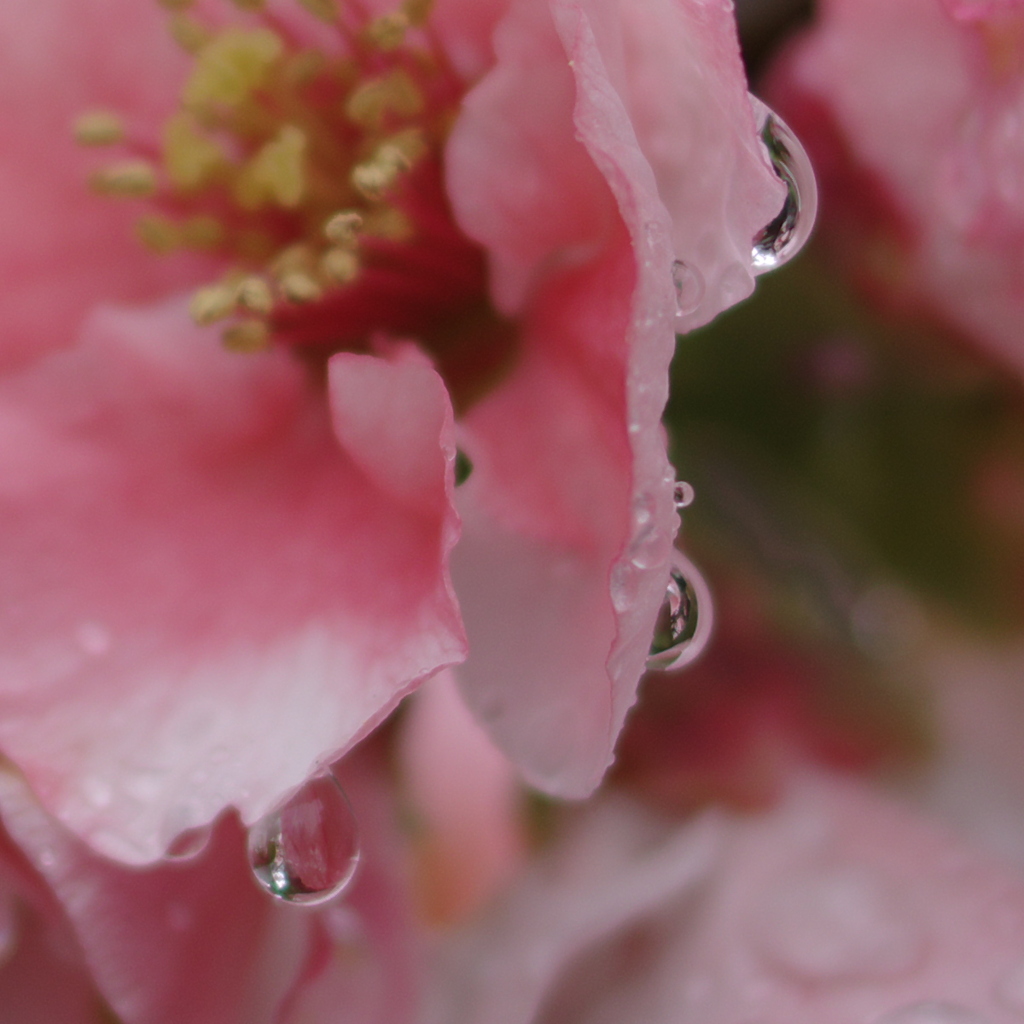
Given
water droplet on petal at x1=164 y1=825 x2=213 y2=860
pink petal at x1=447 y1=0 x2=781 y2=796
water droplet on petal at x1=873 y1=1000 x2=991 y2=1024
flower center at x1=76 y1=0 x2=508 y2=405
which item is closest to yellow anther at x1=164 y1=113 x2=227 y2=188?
flower center at x1=76 y1=0 x2=508 y2=405

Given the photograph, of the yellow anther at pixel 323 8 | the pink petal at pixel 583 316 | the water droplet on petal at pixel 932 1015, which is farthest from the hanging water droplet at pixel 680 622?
the yellow anther at pixel 323 8

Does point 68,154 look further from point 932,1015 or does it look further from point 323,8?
point 932,1015

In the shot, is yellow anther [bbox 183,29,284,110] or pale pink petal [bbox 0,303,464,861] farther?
yellow anther [bbox 183,29,284,110]

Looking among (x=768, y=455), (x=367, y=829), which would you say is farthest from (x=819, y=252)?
(x=367, y=829)

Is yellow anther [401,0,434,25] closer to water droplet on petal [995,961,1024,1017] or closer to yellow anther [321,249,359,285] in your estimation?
yellow anther [321,249,359,285]

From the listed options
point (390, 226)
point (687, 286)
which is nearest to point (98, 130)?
point (390, 226)

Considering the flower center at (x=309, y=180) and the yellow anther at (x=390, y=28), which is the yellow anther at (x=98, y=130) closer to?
the flower center at (x=309, y=180)
